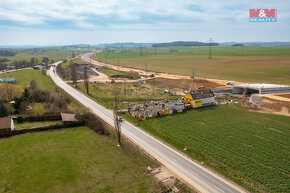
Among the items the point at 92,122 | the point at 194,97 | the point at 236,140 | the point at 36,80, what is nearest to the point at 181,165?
the point at 236,140

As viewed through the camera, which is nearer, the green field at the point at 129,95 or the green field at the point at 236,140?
the green field at the point at 236,140

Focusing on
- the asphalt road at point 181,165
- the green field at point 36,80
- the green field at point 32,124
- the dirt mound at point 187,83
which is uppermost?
the green field at point 36,80

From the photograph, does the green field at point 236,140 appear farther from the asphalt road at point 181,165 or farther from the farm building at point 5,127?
the farm building at point 5,127

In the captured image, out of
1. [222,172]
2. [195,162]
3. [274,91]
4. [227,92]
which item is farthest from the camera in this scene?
[227,92]

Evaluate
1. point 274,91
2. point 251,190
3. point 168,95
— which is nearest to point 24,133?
point 251,190

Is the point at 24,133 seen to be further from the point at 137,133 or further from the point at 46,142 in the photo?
the point at 137,133

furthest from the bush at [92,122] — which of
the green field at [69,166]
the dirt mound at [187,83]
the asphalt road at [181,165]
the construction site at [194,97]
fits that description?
the dirt mound at [187,83]
